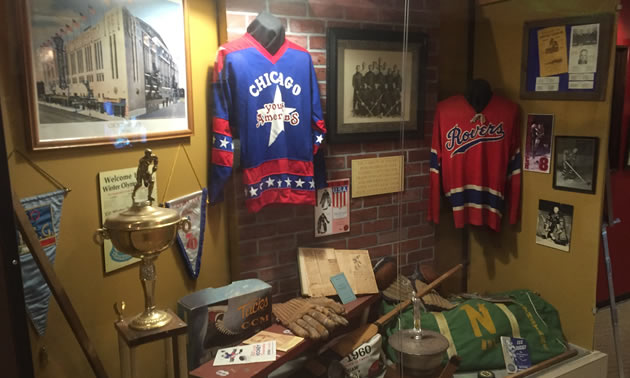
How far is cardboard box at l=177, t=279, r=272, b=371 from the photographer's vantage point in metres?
1.84

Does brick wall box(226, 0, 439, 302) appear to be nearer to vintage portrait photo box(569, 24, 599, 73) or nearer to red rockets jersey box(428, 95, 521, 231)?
red rockets jersey box(428, 95, 521, 231)

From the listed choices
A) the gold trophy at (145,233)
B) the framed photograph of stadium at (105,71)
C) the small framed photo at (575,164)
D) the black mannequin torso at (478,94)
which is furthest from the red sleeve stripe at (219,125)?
the small framed photo at (575,164)

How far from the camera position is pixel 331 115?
2.23 meters

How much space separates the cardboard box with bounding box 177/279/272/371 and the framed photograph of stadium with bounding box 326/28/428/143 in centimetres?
73

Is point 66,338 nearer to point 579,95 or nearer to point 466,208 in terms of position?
point 466,208

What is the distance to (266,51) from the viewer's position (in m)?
2.07

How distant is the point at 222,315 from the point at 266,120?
0.75 metres

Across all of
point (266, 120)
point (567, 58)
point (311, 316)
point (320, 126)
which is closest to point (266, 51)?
point (266, 120)

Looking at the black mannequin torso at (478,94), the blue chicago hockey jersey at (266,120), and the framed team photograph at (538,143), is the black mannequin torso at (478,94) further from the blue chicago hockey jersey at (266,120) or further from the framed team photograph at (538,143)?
the blue chicago hockey jersey at (266,120)

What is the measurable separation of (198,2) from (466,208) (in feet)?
4.87

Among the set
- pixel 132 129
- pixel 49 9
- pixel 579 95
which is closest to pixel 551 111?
pixel 579 95

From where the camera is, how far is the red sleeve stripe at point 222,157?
2.02 meters

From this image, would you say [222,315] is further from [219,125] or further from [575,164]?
[575,164]

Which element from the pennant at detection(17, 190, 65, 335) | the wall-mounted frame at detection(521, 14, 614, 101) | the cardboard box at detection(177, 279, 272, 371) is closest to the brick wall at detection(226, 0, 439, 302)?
the cardboard box at detection(177, 279, 272, 371)
